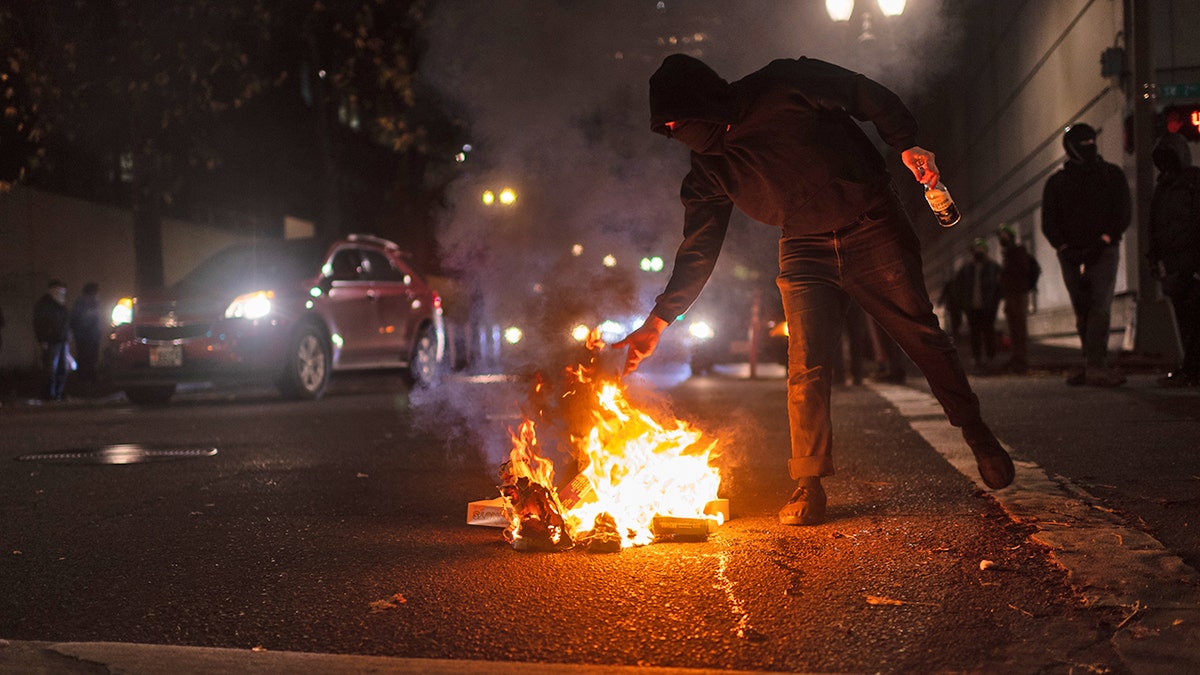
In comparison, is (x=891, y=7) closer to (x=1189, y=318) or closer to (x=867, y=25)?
(x=867, y=25)

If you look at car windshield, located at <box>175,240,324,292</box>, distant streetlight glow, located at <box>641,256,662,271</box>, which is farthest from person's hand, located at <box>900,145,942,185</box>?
distant streetlight glow, located at <box>641,256,662,271</box>

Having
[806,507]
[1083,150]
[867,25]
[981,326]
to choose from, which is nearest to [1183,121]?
[1083,150]

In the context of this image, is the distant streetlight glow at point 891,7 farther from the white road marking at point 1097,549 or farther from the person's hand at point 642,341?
the person's hand at point 642,341

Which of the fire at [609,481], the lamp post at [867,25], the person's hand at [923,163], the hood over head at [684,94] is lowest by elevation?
the fire at [609,481]

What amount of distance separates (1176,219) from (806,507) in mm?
5887

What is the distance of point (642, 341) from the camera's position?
4516 millimetres

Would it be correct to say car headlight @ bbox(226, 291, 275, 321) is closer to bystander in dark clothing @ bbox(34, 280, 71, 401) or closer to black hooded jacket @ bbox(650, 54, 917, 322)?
bystander in dark clothing @ bbox(34, 280, 71, 401)

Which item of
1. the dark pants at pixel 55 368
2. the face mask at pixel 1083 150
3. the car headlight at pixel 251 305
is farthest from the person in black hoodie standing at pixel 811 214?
the dark pants at pixel 55 368

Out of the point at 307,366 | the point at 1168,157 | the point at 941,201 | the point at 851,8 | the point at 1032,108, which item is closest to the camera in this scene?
the point at 941,201

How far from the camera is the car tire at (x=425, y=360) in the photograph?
14.4 metres

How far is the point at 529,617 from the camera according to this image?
3248mm

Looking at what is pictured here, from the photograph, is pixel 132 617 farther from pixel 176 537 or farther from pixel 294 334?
pixel 294 334

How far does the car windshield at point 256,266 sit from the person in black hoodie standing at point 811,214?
8.53m

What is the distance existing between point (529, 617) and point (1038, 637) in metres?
1.32
